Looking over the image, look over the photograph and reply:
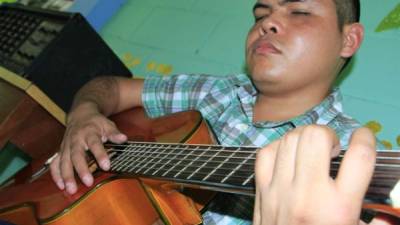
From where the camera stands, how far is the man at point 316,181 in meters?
0.43

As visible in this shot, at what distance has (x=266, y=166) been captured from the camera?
A: 50 centimetres

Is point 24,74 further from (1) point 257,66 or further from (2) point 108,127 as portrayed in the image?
(1) point 257,66

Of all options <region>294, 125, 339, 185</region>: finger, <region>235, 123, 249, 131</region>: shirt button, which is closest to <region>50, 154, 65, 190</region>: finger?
<region>235, 123, 249, 131</region>: shirt button

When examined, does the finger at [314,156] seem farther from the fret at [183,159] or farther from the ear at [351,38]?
the ear at [351,38]

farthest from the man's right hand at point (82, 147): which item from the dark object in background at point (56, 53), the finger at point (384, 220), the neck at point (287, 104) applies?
the finger at point (384, 220)

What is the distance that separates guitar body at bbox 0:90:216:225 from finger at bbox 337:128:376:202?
462mm

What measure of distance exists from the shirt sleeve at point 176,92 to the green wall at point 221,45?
22cm

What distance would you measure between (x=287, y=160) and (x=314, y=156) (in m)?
0.04

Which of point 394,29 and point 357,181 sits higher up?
point 357,181

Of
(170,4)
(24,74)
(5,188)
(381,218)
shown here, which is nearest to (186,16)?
(170,4)

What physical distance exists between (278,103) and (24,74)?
33.4 inches

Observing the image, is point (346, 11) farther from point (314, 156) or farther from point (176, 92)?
point (314, 156)

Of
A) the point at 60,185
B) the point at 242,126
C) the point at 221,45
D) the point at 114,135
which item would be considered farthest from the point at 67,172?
the point at 221,45

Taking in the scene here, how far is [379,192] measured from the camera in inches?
18.3
